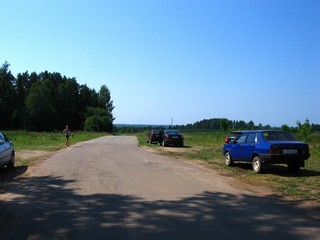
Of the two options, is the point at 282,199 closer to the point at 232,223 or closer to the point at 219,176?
the point at 232,223

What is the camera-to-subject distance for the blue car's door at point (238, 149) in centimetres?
1599

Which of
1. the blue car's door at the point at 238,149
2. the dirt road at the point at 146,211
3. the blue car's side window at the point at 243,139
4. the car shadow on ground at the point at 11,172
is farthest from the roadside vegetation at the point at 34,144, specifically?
the blue car's side window at the point at 243,139

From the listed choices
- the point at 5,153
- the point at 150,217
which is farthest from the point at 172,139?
the point at 150,217

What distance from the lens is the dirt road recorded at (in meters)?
6.19

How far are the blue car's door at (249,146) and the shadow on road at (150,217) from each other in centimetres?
570

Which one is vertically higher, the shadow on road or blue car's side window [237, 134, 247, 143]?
blue car's side window [237, 134, 247, 143]

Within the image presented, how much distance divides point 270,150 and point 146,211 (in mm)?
7327

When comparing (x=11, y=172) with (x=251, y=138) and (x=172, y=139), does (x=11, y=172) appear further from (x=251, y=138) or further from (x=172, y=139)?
(x=172, y=139)

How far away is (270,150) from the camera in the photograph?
13.8 meters

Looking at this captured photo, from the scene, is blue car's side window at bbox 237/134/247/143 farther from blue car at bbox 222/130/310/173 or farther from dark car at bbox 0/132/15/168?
dark car at bbox 0/132/15/168

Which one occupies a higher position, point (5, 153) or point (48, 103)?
point (48, 103)

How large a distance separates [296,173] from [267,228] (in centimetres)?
853

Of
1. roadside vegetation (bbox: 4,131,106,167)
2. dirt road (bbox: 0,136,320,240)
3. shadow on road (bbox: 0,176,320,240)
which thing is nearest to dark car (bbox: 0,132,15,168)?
roadside vegetation (bbox: 4,131,106,167)

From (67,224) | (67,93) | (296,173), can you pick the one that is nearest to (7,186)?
(67,224)
